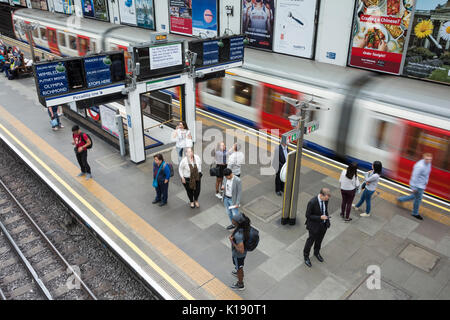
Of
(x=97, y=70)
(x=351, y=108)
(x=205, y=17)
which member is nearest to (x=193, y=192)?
(x=97, y=70)

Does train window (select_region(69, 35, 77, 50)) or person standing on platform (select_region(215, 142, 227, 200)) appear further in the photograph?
train window (select_region(69, 35, 77, 50))

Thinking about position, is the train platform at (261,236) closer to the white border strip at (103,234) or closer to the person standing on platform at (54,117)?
the white border strip at (103,234)

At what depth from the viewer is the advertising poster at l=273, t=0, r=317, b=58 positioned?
14.6 meters

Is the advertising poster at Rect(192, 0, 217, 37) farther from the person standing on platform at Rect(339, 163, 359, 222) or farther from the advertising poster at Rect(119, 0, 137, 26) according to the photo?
the person standing on platform at Rect(339, 163, 359, 222)

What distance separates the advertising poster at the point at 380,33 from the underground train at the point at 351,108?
1.29 meters

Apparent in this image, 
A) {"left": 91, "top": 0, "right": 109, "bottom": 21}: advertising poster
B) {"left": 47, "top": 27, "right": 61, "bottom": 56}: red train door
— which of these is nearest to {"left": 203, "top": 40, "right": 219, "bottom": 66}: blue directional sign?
{"left": 47, "top": 27, "right": 61, "bottom": 56}: red train door

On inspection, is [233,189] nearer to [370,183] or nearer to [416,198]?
[370,183]

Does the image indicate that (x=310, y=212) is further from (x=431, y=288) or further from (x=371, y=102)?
(x=371, y=102)

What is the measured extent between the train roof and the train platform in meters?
2.23

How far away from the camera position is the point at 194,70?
36.7 feet

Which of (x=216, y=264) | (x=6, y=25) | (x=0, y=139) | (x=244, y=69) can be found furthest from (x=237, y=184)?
(x=6, y=25)

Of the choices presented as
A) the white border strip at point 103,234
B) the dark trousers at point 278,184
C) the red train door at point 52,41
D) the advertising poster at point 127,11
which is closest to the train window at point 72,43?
the red train door at point 52,41

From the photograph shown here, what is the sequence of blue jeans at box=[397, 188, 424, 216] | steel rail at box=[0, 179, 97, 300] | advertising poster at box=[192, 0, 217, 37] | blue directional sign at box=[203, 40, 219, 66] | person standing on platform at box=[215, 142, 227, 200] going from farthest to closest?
advertising poster at box=[192, 0, 217, 37] < blue directional sign at box=[203, 40, 219, 66] < person standing on platform at box=[215, 142, 227, 200] < blue jeans at box=[397, 188, 424, 216] < steel rail at box=[0, 179, 97, 300]

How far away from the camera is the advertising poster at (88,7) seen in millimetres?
26281
